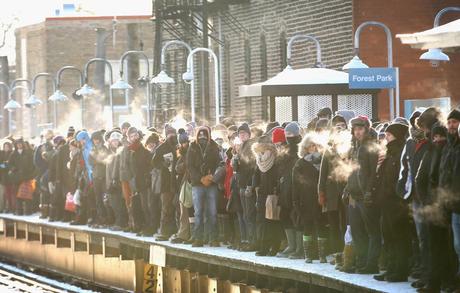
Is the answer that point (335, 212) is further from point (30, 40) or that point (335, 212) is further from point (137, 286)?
point (30, 40)

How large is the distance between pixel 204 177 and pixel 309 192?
3.26 meters

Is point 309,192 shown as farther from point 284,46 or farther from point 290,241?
point 284,46

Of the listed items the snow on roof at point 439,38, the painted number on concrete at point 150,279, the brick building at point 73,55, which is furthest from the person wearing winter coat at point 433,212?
the brick building at point 73,55

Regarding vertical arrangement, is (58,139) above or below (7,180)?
above

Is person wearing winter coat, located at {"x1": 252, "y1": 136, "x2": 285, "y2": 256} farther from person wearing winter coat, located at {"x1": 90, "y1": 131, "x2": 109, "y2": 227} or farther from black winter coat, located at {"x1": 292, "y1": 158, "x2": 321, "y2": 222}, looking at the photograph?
person wearing winter coat, located at {"x1": 90, "y1": 131, "x2": 109, "y2": 227}

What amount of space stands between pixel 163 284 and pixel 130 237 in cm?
152

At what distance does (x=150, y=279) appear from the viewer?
22094 millimetres

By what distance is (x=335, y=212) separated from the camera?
17.2 meters

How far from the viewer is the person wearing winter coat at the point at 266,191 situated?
1851cm

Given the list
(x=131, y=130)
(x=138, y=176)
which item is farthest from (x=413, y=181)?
(x=131, y=130)

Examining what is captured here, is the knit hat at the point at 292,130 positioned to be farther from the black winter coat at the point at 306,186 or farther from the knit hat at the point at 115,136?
the knit hat at the point at 115,136

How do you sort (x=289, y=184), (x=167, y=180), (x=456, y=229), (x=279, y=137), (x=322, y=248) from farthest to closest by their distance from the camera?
(x=167, y=180) < (x=279, y=137) < (x=289, y=184) < (x=322, y=248) < (x=456, y=229)

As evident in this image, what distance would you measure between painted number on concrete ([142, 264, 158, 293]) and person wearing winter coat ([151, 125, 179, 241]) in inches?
18.8

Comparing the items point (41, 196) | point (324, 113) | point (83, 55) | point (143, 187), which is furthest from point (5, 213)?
point (83, 55)
